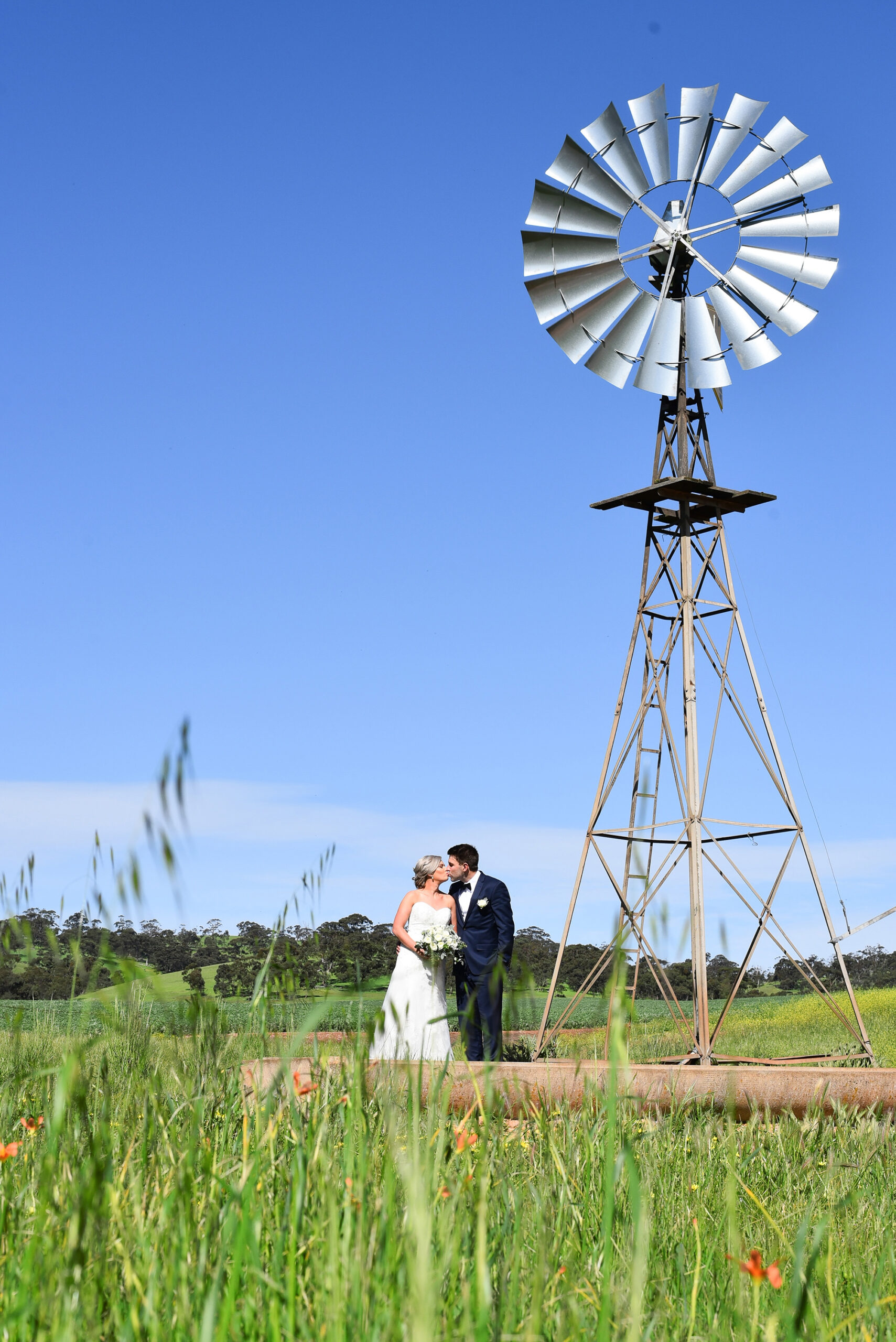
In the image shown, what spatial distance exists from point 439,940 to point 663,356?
676 cm

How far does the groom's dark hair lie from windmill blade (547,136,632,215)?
696 centimetres

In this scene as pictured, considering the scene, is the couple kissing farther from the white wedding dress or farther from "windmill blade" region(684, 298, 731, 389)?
"windmill blade" region(684, 298, 731, 389)

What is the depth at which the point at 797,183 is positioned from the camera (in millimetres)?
Result: 12320

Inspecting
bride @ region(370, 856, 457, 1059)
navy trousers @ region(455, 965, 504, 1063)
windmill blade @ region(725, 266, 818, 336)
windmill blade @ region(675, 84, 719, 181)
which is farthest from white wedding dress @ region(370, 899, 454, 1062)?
windmill blade @ region(675, 84, 719, 181)

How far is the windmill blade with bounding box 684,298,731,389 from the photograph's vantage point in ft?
40.2

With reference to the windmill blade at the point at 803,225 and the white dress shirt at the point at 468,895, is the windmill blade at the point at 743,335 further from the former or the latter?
the white dress shirt at the point at 468,895

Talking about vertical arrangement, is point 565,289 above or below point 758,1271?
above

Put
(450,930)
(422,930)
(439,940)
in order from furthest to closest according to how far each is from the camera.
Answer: (450,930)
(422,930)
(439,940)

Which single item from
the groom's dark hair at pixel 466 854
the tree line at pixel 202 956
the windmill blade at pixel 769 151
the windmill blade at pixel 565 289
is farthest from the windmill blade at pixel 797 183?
the tree line at pixel 202 956

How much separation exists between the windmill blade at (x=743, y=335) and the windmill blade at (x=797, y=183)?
1131mm

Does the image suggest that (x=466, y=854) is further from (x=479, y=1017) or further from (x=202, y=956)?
(x=202, y=956)

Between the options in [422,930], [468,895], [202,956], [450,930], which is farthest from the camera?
[468,895]

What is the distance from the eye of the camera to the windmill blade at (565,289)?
41.0ft

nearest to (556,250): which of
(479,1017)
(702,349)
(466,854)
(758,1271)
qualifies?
(702,349)
